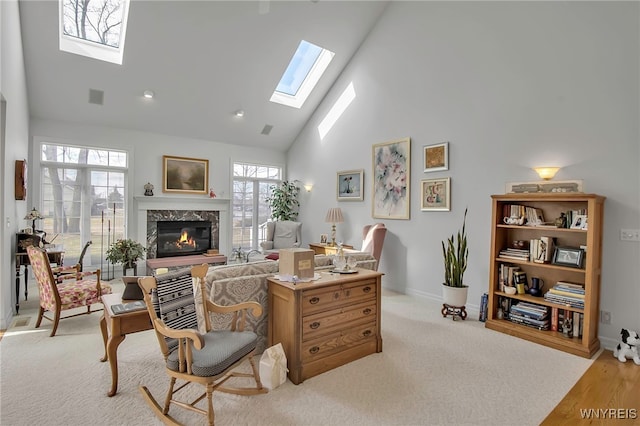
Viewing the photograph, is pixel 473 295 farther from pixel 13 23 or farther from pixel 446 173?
pixel 13 23

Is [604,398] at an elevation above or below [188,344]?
below

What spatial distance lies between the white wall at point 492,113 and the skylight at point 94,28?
12.7ft

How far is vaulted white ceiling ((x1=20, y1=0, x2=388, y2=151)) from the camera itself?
4781 millimetres

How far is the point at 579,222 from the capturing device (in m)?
3.37

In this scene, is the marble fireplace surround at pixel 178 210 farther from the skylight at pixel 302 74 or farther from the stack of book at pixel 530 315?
the stack of book at pixel 530 315

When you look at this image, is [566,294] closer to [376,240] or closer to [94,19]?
[376,240]

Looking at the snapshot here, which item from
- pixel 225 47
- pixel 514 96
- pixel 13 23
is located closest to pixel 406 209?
pixel 514 96

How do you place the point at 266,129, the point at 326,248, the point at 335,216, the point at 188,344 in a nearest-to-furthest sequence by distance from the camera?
the point at 188,344 < the point at 326,248 < the point at 335,216 < the point at 266,129

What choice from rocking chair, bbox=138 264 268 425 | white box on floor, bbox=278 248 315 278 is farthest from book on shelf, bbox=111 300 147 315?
white box on floor, bbox=278 248 315 278

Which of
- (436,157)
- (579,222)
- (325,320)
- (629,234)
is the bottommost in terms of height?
(325,320)

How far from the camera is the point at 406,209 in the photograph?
539 cm

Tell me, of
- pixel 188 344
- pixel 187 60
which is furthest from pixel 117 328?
pixel 187 60

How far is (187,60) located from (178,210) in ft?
9.69

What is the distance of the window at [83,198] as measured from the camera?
5781mm
